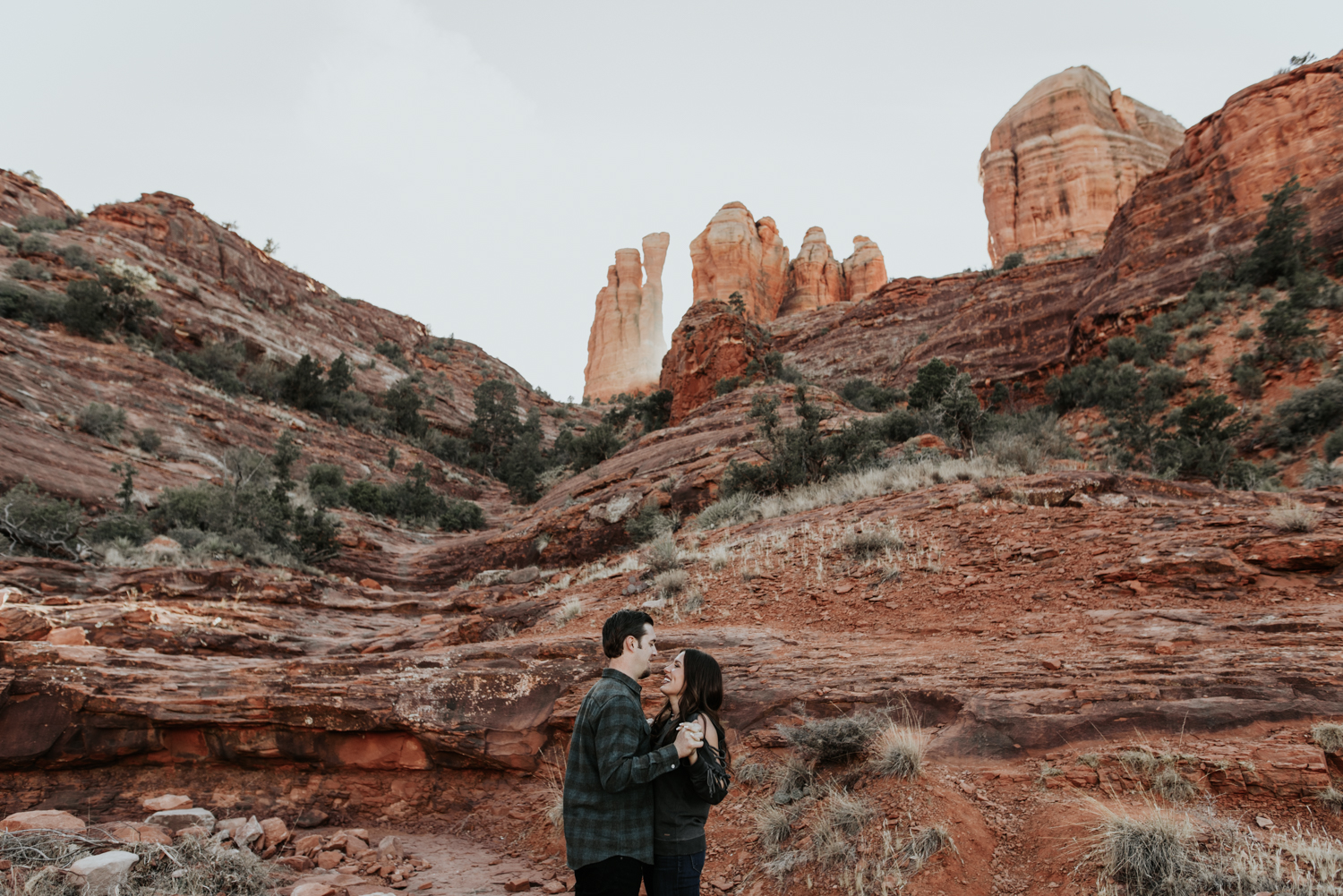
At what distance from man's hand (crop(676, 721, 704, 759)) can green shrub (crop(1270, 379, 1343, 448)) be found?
17.1 meters

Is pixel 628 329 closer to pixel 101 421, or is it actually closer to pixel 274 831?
pixel 101 421

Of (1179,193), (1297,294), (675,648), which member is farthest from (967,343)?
(675,648)

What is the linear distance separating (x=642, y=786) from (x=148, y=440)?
20.5 meters

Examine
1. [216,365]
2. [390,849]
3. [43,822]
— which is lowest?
[390,849]

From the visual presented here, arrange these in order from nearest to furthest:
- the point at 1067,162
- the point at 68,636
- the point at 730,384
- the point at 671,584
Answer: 1. the point at 68,636
2. the point at 671,584
3. the point at 730,384
4. the point at 1067,162

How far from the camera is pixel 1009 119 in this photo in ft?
167

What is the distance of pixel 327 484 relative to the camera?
21266mm

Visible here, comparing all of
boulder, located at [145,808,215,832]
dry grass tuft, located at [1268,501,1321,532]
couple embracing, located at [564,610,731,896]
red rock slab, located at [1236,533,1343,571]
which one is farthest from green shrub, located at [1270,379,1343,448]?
boulder, located at [145,808,215,832]

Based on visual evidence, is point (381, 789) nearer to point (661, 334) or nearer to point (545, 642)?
point (545, 642)

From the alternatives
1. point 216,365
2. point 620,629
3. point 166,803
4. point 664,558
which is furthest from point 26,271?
point 620,629

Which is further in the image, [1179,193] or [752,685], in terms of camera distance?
[1179,193]

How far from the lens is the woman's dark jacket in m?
2.60

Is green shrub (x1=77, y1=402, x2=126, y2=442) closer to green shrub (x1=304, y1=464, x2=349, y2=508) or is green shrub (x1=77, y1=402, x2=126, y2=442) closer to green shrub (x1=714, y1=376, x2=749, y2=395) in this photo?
green shrub (x1=304, y1=464, x2=349, y2=508)

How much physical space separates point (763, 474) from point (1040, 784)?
33.5ft
